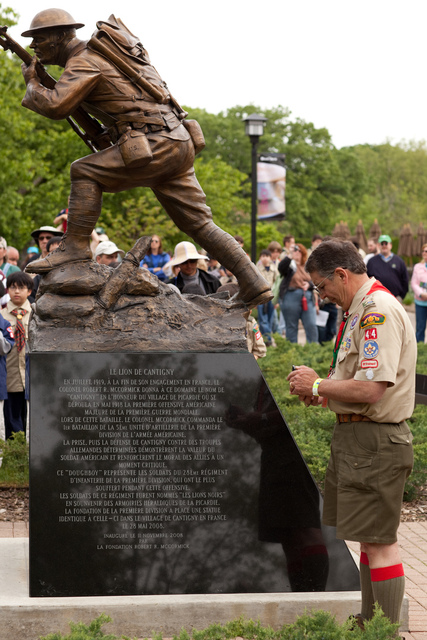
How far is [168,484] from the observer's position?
192 inches

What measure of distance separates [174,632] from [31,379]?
160 cm

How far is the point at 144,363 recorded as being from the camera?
193 inches

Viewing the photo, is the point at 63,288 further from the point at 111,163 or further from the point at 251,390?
the point at 251,390

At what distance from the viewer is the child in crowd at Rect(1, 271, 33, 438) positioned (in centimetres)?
796

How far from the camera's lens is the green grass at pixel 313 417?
7.43 metres

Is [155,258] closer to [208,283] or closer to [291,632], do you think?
[208,283]

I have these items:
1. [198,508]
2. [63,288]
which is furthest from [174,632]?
[63,288]

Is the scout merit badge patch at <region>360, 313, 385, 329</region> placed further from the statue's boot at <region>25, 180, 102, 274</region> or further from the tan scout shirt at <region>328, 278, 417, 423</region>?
the statue's boot at <region>25, 180, 102, 274</region>

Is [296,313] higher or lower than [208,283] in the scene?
lower

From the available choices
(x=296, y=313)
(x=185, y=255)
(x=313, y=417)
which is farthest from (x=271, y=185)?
(x=185, y=255)

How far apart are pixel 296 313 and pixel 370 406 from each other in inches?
400

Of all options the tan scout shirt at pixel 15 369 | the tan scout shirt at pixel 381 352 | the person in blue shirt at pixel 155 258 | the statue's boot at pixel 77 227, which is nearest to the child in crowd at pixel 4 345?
the tan scout shirt at pixel 15 369

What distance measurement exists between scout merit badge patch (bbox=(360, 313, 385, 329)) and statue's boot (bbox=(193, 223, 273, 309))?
144 centimetres

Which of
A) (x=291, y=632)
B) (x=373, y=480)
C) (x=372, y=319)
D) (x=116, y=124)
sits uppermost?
(x=116, y=124)
